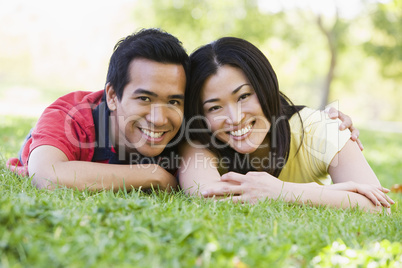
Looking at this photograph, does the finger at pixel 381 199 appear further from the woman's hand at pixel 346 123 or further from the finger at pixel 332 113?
the finger at pixel 332 113

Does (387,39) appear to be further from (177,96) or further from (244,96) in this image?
(177,96)

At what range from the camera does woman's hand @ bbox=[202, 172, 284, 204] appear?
121 inches

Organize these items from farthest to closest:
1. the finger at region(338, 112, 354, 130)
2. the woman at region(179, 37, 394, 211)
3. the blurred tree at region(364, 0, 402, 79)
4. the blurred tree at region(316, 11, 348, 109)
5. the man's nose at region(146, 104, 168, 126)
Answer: the blurred tree at region(316, 11, 348, 109), the blurred tree at region(364, 0, 402, 79), the finger at region(338, 112, 354, 130), the man's nose at region(146, 104, 168, 126), the woman at region(179, 37, 394, 211)

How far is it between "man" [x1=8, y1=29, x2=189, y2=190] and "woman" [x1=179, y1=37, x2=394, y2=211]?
0.72 ft

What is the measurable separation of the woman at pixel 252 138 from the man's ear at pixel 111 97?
677mm

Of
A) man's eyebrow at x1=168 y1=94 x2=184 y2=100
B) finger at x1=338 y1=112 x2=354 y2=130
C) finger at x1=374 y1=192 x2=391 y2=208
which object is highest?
man's eyebrow at x1=168 y1=94 x2=184 y2=100

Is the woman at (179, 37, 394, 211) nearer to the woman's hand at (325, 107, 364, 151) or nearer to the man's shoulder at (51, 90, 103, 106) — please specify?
the woman's hand at (325, 107, 364, 151)

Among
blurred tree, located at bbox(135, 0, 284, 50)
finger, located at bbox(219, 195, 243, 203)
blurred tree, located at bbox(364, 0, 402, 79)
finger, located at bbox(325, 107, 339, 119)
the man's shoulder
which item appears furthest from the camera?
blurred tree, located at bbox(135, 0, 284, 50)

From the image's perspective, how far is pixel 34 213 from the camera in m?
2.08

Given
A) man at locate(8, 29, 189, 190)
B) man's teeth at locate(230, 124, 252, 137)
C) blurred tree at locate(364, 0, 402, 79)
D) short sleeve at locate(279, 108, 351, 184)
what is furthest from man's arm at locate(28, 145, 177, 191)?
blurred tree at locate(364, 0, 402, 79)

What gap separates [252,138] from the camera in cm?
367

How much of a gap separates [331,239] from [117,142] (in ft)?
7.39

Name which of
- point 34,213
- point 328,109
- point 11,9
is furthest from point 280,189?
point 11,9

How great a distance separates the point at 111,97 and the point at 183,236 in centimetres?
216
